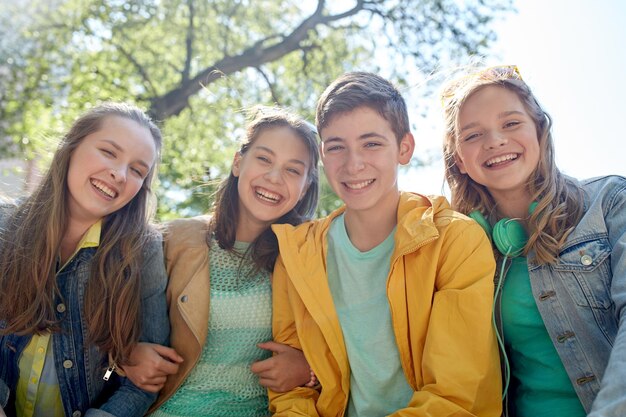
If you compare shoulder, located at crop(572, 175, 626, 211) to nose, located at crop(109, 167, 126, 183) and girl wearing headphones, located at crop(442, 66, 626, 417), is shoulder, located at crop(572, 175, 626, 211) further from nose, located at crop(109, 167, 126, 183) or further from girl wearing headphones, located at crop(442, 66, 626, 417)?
nose, located at crop(109, 167, 126, 183)

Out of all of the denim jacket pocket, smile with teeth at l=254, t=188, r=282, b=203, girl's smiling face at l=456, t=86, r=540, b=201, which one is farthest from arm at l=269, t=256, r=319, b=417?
the denim jacket pocket

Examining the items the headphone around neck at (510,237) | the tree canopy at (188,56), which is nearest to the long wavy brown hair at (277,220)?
the headphone around neck at (510,237)

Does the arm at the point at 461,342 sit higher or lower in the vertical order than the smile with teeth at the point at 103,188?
lower

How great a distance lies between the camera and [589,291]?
85.1 inches

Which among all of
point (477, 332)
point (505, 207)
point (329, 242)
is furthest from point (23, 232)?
point (505, 207)

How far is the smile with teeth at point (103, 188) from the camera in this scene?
2715 mm

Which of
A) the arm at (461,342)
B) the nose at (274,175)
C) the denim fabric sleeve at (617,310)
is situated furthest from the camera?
the nose at (274,175)

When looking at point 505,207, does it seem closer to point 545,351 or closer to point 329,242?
point 545,351

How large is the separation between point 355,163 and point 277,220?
79cm

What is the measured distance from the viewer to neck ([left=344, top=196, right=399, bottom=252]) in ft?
8.73

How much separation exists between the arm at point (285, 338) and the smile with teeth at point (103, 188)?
3.02ft

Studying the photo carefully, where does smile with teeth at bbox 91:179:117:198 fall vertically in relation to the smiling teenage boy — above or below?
above

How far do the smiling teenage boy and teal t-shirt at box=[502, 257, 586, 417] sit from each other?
22 centimetres

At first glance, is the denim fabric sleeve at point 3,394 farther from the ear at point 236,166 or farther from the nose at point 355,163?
the nose at point 355,163
